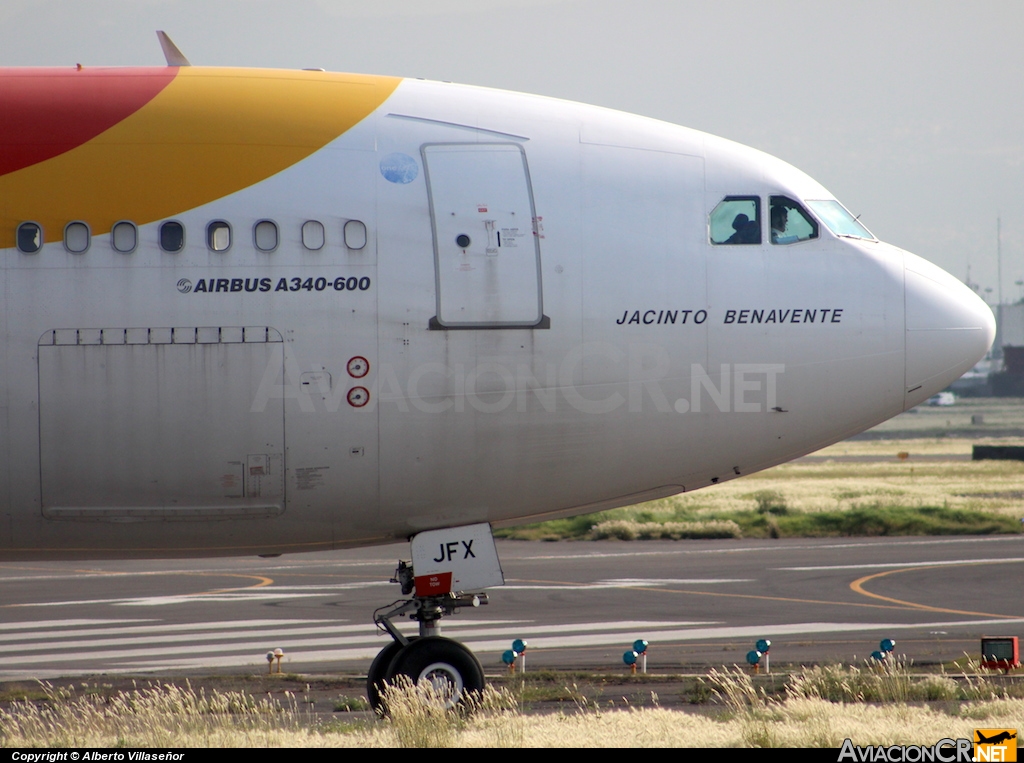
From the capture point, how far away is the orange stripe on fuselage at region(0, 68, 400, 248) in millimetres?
9750

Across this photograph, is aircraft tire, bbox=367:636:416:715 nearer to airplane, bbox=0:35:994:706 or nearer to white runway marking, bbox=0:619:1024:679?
airplane, bbox=0:35:994:706

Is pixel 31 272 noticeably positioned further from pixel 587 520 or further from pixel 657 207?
pixel 587 520

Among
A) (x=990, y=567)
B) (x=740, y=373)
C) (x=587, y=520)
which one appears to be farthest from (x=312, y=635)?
(x=587, y=520)

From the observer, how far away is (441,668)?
34.3 ft

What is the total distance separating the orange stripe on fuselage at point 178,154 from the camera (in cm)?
975

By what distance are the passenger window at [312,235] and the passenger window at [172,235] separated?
1.03 meters

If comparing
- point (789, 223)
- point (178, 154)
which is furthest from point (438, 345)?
point (789, 223)

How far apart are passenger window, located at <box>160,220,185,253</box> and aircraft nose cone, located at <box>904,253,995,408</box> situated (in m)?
6.32

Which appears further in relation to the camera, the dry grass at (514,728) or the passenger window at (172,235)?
the passenger window at (172,235)

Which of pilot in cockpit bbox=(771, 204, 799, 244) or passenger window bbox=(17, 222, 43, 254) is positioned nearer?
passenger window bbox=(17, 222, 43, 254)

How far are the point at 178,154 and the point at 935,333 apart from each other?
678cm

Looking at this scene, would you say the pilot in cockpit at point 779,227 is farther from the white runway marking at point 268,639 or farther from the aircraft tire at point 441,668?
the white runway marking at point 268,639

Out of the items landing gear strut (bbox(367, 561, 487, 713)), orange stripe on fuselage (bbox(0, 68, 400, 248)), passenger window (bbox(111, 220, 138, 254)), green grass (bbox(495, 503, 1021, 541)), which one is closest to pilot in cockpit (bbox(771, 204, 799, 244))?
orange stripe on fuselage (bbox(0, 68, 400, 248))

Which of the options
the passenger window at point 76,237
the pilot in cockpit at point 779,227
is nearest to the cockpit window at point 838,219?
the pilot in cockpit at point 779,227
